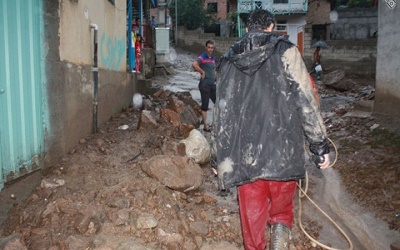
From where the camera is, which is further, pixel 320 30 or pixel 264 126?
pixel 320 30

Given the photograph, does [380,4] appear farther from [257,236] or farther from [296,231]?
[257,236]

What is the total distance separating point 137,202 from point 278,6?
25.4 meters

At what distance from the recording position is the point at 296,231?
3.63 m

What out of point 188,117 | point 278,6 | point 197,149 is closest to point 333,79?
point 188,117

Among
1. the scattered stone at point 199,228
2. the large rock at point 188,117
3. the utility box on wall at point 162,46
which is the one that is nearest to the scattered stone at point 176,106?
the large rock at point 188,117

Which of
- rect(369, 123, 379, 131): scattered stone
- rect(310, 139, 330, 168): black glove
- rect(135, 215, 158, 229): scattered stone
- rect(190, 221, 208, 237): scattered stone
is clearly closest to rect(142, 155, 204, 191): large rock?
rect(190, 221, 208, 237): scattered stone

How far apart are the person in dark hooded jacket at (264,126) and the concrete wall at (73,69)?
2.12 metres

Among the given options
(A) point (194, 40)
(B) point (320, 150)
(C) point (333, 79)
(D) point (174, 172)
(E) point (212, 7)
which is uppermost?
(E) point (212, 7)

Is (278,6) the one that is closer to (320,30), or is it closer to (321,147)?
(320,30)

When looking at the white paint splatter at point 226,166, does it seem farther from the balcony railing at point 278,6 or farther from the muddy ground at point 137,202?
the balcony railing at point 278,6

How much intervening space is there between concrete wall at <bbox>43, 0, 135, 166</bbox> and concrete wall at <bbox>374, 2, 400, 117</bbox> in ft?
17.1

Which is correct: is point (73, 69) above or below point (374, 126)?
above

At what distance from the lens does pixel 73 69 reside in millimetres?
4320

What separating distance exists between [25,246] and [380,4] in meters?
7.58
